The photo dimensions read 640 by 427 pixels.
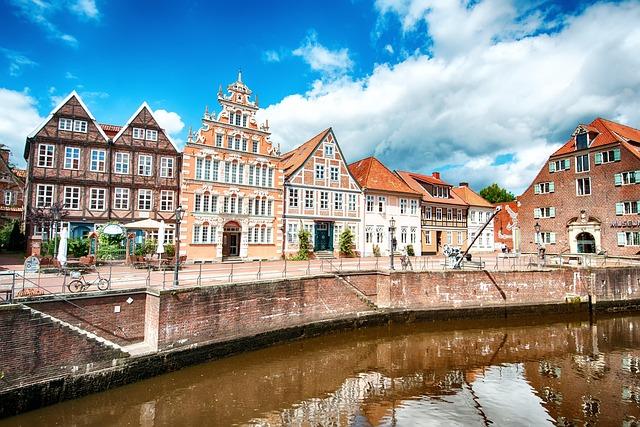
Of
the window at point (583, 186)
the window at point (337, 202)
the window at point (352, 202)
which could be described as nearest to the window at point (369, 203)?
the window at point (352, 202)

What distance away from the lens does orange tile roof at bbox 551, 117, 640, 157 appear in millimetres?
33781

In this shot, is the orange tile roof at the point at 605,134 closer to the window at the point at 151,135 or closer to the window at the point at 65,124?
the window at the point at 151,135

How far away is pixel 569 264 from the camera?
87.9 ft

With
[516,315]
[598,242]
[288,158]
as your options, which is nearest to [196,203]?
[288,158]

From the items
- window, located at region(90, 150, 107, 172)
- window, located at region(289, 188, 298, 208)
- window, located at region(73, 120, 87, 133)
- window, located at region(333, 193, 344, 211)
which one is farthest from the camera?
window, located at region(333, 193, 344, 211)

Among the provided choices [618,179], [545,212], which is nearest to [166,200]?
[545,212]

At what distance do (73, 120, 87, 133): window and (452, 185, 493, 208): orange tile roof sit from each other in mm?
39062

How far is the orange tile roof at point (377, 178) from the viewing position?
1432 inches

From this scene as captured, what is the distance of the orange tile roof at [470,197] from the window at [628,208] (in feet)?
46.2

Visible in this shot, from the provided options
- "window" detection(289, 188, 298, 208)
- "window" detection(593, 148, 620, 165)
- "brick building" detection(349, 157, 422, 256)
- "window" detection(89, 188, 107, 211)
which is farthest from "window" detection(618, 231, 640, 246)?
"window" detection(89, 188, 107, 211)

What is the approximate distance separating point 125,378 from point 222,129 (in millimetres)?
20506

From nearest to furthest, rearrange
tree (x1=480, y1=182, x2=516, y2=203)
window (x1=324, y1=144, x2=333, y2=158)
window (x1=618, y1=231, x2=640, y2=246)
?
window (x1=618, y1=231, x2=640, y2=246), window (x1=324, y1=144, x2=333, y2=158), tree (x1=480, y1=182, x2=516, y2=203)

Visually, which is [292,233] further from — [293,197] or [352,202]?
[352,202]

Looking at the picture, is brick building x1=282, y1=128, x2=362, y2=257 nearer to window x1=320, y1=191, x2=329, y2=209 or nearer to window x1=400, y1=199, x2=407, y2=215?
window x1=320, y1=191, x2=329, y2=209
